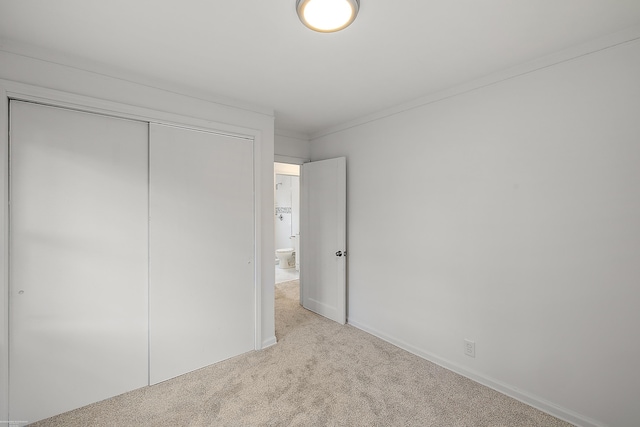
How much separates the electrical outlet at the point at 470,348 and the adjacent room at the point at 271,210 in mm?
18

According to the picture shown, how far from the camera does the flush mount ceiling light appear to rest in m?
1.38

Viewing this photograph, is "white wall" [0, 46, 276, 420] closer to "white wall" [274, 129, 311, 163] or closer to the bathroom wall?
"white wall" [274, 129, 311, 163]

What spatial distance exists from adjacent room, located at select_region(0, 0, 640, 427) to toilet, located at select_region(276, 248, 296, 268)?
11.9 ft

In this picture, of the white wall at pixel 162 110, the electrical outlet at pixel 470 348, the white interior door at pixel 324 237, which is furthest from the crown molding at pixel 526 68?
the electrical outlet at pixel 470 348

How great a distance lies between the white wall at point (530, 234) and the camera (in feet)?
5.67

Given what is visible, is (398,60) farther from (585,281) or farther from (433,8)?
(585,281)

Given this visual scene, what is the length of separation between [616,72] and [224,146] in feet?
9.56

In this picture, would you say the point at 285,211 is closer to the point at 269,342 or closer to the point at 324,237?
the point at 324,237

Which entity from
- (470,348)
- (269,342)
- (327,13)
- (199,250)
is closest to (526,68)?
(327,13)

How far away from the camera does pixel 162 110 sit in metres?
2.36

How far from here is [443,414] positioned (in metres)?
1.95

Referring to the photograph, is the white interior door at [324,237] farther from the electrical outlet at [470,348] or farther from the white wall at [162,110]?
the electrical outlet at [470,348]

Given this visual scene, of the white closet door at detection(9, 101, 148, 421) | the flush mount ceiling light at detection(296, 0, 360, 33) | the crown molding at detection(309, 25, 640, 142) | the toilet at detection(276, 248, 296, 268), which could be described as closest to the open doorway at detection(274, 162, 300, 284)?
the toilet at detection(276, 248, 296, 268)

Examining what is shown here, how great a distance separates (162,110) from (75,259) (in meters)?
1.32
